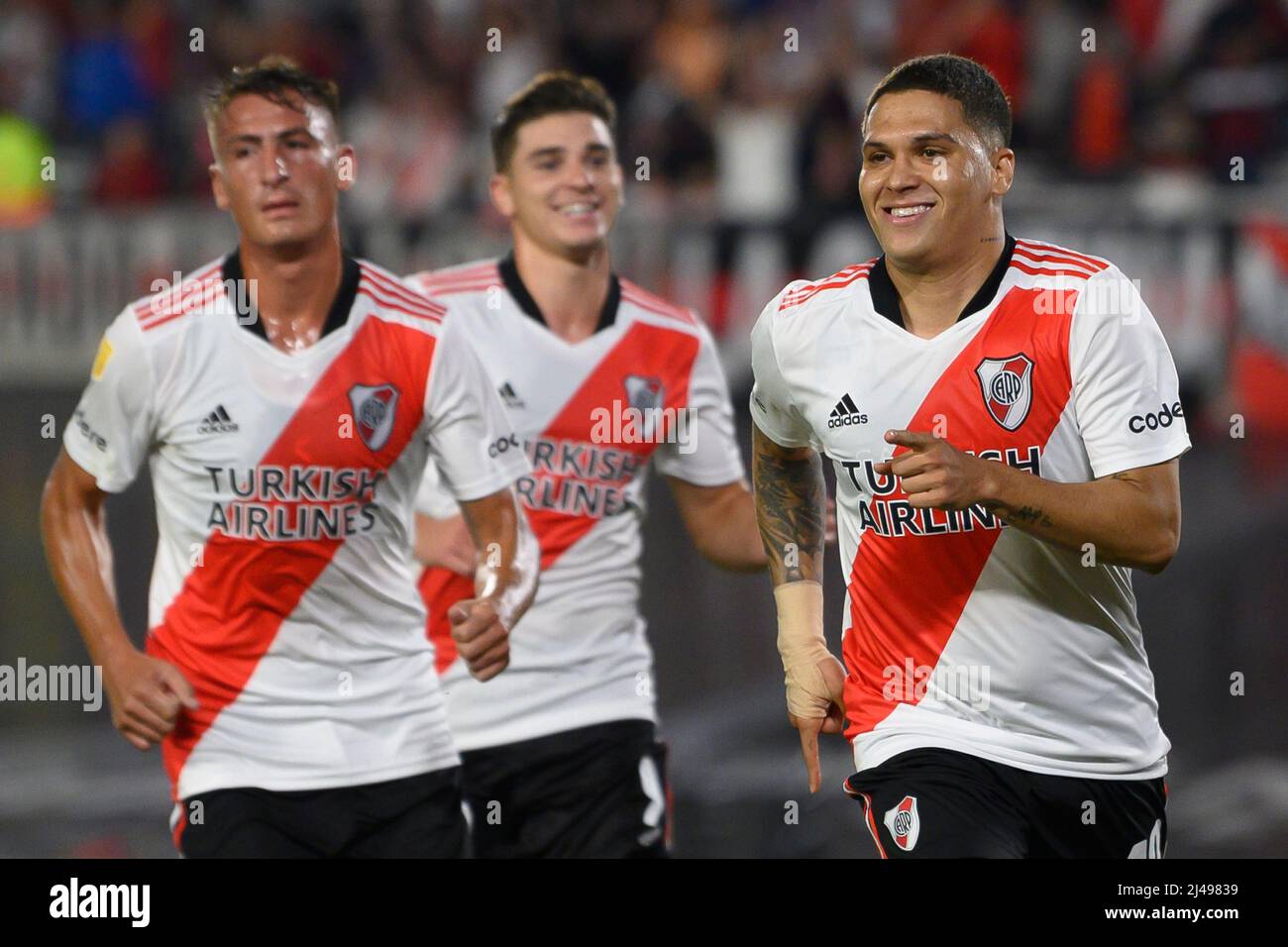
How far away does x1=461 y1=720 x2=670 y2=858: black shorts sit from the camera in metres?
5.64

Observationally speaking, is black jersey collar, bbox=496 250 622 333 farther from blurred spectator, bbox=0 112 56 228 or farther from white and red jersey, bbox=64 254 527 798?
blurred spectator, bbox=0 112 56 228

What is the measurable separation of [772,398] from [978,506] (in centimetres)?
73

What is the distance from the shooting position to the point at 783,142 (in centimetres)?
1530

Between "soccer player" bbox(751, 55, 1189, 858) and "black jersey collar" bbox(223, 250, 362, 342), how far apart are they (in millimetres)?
1309

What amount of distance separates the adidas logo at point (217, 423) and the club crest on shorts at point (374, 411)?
1.05ft

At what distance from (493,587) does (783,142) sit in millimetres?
10876

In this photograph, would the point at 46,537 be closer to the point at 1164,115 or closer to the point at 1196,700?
the point at 1196,700

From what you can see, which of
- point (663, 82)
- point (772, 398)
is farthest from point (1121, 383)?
point (663, 82)

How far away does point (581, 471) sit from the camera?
5871 millimetres

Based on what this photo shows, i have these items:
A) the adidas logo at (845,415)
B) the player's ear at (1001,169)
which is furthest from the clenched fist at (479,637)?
the player's ear at (1001,169)

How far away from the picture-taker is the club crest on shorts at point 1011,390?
436 cm

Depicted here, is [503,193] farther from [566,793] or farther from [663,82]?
[663,82]

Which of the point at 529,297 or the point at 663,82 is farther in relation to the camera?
the point at 663,82

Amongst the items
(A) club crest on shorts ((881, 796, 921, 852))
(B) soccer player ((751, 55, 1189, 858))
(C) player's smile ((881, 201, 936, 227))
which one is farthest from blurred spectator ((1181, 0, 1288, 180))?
(A) club crest on shorts ((881, 796, 921, 852))
